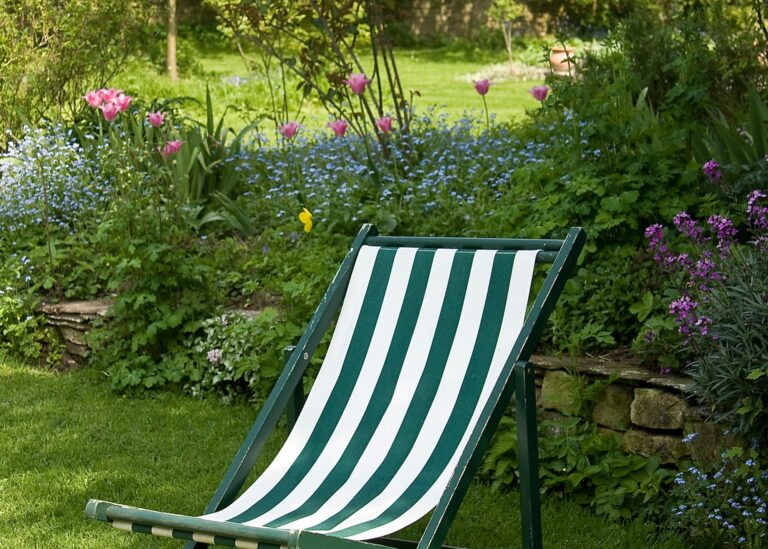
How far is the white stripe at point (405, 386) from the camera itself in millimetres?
2820

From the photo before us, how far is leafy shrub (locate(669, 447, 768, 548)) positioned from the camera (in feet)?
10.0

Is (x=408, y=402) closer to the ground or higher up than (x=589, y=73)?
closer to the ground

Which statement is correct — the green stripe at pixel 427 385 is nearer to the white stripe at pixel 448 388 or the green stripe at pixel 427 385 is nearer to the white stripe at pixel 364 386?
the white stripe at pixel 448 388

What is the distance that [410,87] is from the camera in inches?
597

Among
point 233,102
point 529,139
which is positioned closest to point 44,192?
point 529,139

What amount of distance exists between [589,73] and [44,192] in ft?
9.79

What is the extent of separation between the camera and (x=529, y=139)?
6078mm

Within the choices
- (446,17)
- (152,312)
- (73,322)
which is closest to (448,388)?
(152,312)

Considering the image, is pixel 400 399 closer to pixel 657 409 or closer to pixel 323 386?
pixel 323 386

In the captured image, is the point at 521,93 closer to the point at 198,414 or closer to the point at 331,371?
the point at 198,414

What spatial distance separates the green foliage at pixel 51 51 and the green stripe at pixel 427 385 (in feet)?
15.7

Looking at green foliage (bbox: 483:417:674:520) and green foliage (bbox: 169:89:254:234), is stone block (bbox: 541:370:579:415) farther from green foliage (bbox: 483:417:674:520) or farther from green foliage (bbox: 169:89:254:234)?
green foliage (bbox: 169:89:254:234)

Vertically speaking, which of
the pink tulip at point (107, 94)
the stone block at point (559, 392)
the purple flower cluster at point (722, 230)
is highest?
the pink tulip at point (107, 94)

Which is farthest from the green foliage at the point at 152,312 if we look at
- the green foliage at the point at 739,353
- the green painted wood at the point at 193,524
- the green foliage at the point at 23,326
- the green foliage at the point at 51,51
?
the green foliage at the point at 51,51
